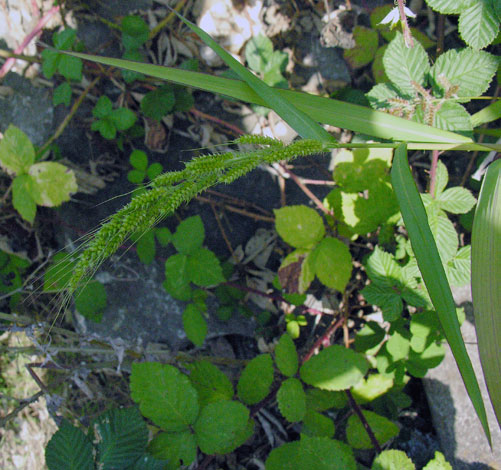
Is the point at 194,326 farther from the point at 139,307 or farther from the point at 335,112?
the point at 335,112

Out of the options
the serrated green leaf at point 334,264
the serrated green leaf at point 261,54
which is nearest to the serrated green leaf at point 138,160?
the serrated green leaf at point 261,54

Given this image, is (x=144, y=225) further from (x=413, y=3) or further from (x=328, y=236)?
(x=413, y=3)

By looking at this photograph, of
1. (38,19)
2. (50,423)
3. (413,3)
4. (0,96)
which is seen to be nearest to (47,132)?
(0,96)

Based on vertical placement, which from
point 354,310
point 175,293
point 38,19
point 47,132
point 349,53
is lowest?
point 354,310

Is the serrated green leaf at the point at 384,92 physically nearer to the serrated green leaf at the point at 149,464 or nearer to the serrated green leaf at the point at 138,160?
the serrated green leaf at the point at 138,160

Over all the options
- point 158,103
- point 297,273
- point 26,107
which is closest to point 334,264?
point 297,273
